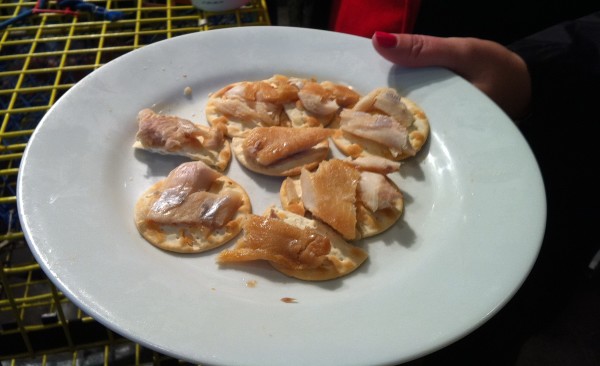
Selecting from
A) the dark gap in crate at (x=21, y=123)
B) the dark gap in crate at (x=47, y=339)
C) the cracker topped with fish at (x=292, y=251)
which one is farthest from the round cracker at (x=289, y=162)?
the dark gap in crate at (x=21, y=123)

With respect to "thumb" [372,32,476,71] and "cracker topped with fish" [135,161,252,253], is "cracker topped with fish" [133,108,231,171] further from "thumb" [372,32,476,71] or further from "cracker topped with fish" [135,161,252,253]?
"thumb" [372,32,476,71]

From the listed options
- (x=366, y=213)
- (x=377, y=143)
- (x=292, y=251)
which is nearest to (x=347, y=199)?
(x=366, y=213)

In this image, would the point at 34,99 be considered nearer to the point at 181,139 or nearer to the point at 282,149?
the point at 181,139

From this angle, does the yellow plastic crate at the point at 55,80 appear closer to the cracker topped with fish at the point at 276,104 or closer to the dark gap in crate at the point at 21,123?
the dark gap in crate at the point at 21,123

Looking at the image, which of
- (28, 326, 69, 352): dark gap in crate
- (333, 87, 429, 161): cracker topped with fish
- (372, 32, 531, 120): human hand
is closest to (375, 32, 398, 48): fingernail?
(372, 32, 531, 120): human hand

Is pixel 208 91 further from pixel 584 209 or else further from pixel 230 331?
pixel 584 209
